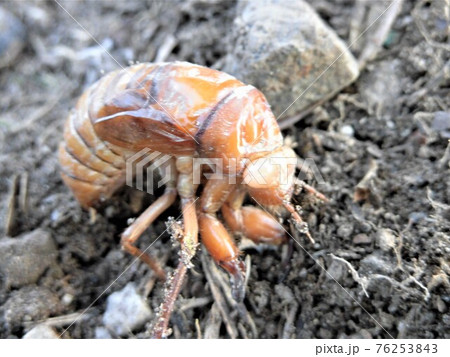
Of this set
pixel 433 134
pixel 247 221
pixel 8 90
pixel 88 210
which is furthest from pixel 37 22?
pixel 433 134

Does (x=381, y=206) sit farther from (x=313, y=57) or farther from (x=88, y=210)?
(x=88, y=210)

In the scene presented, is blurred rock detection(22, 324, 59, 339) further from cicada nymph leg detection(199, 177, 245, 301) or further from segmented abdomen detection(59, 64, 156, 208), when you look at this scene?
cicada nymph leg detection(199, 177, 245, 301)

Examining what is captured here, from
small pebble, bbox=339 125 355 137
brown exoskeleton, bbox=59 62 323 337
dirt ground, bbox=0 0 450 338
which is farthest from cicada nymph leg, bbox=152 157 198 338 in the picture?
small pebble, bbox=339 125 355 137

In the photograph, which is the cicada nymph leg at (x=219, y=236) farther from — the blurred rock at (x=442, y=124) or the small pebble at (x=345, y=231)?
the blurred rock at (x=442, y=124)

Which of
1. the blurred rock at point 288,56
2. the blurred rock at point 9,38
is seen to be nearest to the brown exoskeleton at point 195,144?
the blurred rock at point 288,56

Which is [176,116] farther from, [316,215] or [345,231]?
[345,231]

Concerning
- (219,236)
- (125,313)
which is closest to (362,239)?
(219,236)
